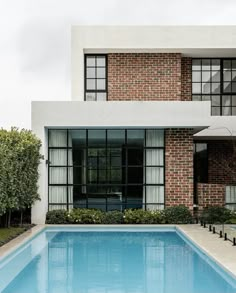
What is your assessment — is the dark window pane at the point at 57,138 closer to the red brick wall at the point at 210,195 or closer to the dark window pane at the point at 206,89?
the red brick wall at the point at 210,195

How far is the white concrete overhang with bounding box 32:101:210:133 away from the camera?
1752 cm

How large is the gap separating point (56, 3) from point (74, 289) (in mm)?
10988

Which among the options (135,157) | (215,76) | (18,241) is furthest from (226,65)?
(18,241)

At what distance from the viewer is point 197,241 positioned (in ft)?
43.5

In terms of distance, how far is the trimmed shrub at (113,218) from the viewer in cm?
1767

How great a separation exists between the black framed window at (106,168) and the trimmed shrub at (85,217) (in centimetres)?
61

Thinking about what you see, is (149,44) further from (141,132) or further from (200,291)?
(200,291)

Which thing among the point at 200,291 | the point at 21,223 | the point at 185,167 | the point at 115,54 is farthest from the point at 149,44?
the point at 200,291

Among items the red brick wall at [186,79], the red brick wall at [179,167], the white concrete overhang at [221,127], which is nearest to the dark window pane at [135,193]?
the red brick wall at [179,167]

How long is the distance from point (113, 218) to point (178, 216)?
2349 mm

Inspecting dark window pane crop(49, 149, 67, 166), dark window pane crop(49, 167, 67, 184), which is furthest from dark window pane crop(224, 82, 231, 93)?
dark window pane crop(49, 167, 67, 184)

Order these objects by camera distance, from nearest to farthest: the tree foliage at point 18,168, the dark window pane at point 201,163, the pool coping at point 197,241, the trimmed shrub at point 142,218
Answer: the pool coping at point 197,241, the tree foliage at point 18,168, the trimmed shrub at point 142,218, the dark window pane at point 201,163

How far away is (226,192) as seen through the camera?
19.5 meters

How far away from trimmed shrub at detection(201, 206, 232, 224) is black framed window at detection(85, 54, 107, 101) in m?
6.92
